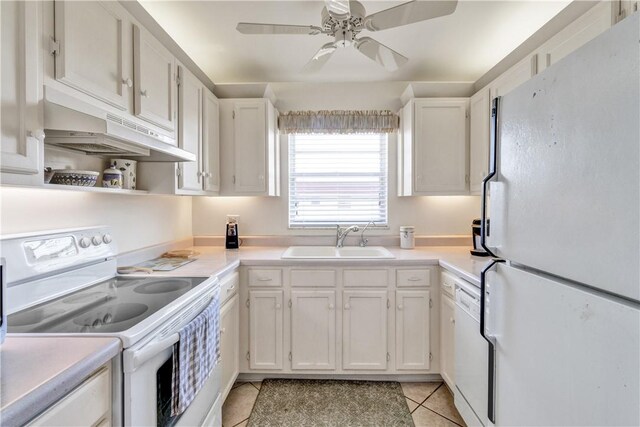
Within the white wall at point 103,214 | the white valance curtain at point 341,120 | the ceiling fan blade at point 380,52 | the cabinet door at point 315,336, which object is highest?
the ceiling fan blade at point 380,52

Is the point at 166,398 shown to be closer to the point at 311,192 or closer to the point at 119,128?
the point at 119,128

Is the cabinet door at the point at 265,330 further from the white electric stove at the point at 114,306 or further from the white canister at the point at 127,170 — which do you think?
the white canister at the point at 127,170

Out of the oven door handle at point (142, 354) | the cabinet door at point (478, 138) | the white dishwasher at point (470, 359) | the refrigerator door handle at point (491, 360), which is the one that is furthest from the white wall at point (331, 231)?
the oven door handle at point (142, 354)

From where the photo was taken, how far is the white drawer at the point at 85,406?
0.62 metres

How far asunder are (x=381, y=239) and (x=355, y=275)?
0.69m

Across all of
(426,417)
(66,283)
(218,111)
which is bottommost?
(426,417)

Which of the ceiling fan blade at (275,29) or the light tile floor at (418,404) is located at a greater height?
the ceiling fan blade at (275,29)

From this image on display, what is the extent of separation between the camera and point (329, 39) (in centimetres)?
205

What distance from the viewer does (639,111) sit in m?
0.57

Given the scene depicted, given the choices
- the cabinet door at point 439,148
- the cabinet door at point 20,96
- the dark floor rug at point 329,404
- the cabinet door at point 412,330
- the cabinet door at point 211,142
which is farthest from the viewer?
the cabinet door at point 439,148

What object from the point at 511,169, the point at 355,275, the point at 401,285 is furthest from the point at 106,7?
the point at 401,285

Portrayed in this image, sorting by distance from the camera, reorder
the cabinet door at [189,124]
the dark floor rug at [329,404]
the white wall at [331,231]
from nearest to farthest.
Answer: the dark floor rug at [329,404] → the cabinet door at [189,124] → the white wall at [331,231]

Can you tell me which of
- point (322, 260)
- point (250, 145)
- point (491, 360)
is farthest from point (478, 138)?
point (250, 145)

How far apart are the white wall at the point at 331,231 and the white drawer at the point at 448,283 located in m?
0.75
